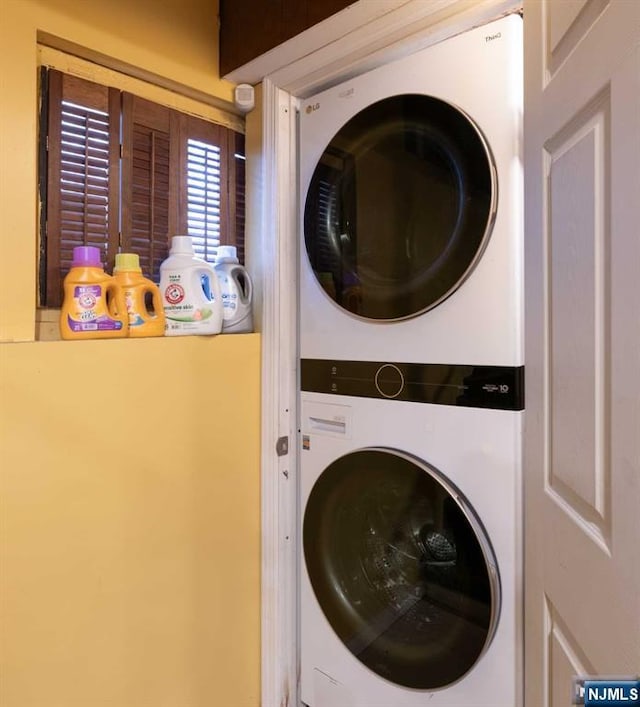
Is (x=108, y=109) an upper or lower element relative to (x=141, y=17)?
lower

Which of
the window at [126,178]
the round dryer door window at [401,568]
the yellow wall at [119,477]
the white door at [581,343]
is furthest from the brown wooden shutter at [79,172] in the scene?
the white door at [581,343]

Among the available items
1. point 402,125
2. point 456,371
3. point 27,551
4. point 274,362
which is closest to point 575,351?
point 456,371

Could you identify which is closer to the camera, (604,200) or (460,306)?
(604,200)

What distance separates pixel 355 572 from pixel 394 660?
238 millimetres

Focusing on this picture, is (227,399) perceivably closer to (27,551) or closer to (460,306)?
(27,551)

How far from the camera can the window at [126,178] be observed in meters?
1.28

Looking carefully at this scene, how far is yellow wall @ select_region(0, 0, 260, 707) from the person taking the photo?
3.52 feet

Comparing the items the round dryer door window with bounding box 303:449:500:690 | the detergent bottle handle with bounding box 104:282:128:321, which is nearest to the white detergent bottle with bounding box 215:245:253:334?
the detergent bottle handle with bounding box 104:282:128:321

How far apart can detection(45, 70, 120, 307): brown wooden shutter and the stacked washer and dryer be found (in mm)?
565

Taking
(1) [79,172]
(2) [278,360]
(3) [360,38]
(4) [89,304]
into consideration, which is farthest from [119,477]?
(3) [360,38]

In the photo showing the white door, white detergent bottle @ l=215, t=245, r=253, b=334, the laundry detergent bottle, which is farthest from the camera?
white detergent bottle @ l=215, t=245, r=253, b=334

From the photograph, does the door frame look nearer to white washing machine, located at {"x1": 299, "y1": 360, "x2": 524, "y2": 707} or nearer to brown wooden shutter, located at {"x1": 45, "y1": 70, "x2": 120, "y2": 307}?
white washing machine, located at {"x1": 299, "y1": 360, "x2": 524, "y2": 707}

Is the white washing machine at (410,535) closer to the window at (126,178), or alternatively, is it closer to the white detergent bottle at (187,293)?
the white detergent bottle at (187,293)

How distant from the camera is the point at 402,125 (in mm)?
1235
